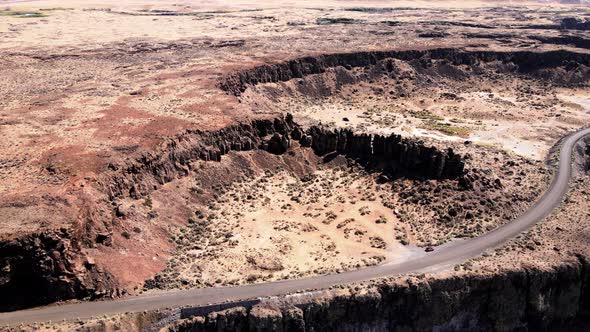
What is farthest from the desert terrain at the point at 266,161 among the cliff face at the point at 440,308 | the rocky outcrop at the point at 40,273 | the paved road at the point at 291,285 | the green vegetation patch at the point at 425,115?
the cliff face at the point at 440,308

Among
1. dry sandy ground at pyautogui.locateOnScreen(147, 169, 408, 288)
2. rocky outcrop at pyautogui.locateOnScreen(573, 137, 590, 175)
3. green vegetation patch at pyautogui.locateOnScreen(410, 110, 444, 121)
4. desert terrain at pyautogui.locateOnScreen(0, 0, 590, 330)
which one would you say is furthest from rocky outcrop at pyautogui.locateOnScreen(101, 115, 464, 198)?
green vegetation patch at pyautogui.locateOnScreen(410, 110, 444, 121)

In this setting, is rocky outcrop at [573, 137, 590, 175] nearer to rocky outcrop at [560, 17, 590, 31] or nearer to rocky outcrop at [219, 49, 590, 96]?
rocky outcrop at [219, 49, 590, 96]

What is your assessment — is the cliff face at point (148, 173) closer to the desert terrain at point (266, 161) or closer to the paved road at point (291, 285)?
the desert terrain at point (266, 161)

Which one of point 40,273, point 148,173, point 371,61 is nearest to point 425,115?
point 371,61

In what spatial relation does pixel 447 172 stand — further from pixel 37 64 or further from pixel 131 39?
pixel 131 39

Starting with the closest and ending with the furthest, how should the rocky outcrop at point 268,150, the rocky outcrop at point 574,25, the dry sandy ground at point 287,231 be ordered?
the dry sandy ground at point 287,231 < the rocky outcrop at point 268,150 < the rocky outcrop at point 574,25

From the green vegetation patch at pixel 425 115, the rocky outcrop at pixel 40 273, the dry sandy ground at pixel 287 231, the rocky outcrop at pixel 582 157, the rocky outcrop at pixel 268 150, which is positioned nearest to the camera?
the rocky outcrop at pixel 40 273
